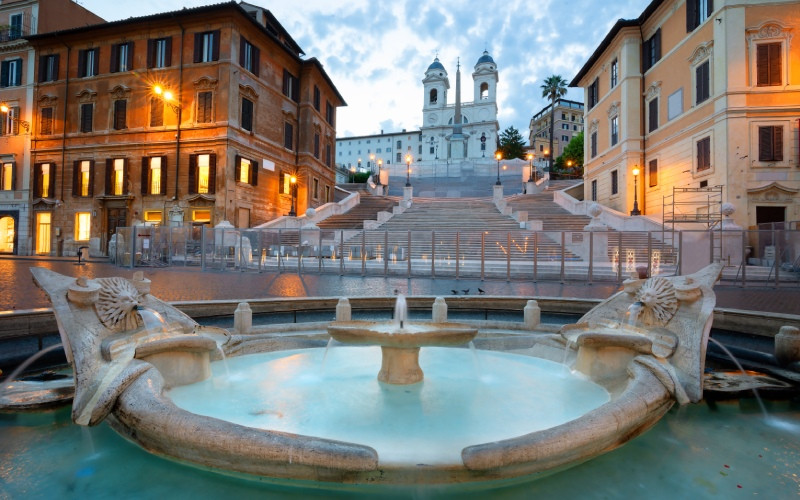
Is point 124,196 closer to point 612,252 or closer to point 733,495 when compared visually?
point 612,252

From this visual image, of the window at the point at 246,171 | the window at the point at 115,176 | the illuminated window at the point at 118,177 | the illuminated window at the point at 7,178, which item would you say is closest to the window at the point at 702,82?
the window at the point at 246,171

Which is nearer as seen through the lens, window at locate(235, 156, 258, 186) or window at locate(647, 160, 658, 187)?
window at locate(647, 160, 658, 187)

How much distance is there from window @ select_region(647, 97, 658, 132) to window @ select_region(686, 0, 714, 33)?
4.52 m

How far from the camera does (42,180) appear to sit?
31875 mm

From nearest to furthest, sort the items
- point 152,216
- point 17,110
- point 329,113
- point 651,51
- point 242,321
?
point 242,321 < point 651,51 < point 152,216 < point 17,110 < point 329,113

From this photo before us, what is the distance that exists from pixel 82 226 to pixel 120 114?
832 centimetres

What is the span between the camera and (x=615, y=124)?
99.0ft

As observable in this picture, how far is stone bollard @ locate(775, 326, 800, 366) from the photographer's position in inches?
207

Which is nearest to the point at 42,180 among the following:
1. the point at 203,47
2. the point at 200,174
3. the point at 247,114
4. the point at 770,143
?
the point at 200,174

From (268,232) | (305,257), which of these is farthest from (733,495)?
(268,232)

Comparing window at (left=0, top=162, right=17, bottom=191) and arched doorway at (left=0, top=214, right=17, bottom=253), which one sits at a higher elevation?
window at (left=0, top=162, right=17, bottom=191)

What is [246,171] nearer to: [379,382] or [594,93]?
[594,93]

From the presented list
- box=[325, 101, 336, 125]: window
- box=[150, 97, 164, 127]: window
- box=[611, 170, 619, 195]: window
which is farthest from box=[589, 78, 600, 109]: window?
box=[150, 97, 164, 127]: window

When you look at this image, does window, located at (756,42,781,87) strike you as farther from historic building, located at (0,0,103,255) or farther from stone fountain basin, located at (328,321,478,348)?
historic building, located at (0,0,103,255)
